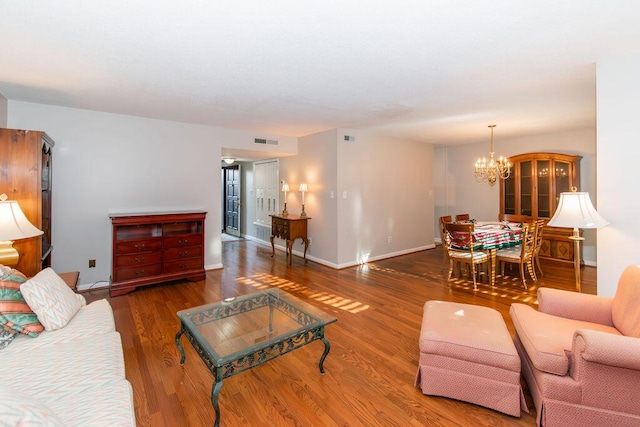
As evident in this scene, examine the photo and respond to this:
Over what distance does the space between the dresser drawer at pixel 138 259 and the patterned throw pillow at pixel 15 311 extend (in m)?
2.10

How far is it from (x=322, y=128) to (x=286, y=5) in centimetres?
347

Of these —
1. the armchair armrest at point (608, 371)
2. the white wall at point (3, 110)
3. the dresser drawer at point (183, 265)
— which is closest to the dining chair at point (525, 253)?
the armchair armrest at point (608, 371)

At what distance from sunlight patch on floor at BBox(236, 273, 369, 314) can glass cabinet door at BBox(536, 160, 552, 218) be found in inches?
165

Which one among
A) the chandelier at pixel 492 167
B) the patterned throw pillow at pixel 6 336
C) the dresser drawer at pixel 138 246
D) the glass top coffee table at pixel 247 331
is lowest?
the glass top coffee table at pixel 247 331

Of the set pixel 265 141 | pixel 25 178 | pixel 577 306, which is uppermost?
pixel 265 141

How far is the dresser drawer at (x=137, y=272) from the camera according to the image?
3.96 m

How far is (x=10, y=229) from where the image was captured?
2.32m

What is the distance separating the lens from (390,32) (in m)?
2.09

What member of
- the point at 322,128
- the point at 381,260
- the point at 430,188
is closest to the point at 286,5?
the point at 322,128

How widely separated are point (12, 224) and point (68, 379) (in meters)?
1.58

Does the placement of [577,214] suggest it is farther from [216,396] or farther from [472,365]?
[216,396]

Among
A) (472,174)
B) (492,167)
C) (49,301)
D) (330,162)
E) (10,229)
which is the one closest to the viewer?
(49,301)

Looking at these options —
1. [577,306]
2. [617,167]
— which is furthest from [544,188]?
[577,306]

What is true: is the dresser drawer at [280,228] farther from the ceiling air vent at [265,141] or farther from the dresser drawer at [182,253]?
Result: the dresser drawer at [182,253]
